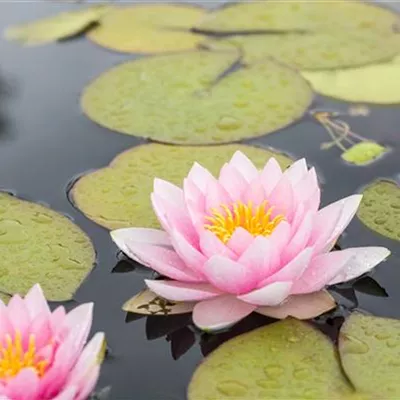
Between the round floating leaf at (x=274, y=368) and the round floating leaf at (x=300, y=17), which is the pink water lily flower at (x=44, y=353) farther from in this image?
the round floating leaf at (x=300, y=17)

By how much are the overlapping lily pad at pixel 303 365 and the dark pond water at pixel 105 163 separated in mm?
29

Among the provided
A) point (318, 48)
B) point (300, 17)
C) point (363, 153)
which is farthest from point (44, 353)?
point (300, 17)

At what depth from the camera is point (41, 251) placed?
122cm

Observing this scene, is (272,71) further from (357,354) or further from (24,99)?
(357,354)

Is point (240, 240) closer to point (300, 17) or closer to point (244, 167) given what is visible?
point (244, 167)

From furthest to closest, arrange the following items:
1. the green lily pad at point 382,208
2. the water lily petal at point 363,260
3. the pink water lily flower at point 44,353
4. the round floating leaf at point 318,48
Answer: the round floating leaf at point 318,48, the green lily pad at point 382,208, the water lily petal at point 363,260, the pink water lily flower at point 44,353

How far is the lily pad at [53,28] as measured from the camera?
191 cm

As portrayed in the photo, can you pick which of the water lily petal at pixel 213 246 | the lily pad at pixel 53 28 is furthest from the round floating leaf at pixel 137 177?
the lily pad at pixel 53 28

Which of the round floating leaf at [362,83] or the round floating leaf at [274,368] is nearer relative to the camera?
the round floating leaf at [274,368]

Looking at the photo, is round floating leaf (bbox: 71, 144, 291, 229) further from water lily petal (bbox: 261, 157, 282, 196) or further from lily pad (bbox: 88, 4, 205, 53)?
lily pad (bbox: 88, 4, 205, 53)

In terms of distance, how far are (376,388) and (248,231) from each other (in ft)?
0.87

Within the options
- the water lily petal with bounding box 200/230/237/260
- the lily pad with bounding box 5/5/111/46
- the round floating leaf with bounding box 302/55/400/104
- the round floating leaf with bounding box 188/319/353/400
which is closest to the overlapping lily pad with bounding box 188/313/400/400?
the round floating leaf with bounding box 188/319/353/400

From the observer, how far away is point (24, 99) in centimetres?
167

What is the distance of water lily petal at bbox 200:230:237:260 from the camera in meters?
1.04
